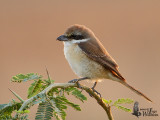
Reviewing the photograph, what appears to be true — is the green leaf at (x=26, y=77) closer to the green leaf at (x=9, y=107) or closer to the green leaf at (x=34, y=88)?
the green leaf at (x=34, y=88)

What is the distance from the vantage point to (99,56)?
3719 millimetres

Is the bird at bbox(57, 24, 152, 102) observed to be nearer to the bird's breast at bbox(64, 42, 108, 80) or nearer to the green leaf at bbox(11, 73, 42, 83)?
the bird's breast at bbox(64, 42, 108, 80)

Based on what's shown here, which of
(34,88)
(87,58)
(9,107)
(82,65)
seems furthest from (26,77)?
(87,58)

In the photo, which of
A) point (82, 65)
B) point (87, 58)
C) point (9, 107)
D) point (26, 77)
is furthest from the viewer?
point (87, 58)

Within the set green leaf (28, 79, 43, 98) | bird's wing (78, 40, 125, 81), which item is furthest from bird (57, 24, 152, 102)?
green leaf (28, 79, 43, 98)

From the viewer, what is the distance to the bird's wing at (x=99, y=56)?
142 inches

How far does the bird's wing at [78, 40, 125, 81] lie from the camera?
3609 millimetres

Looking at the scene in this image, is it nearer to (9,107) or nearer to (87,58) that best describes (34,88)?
(9,107)

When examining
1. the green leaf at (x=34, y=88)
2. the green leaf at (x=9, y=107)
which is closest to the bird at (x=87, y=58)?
the green leaf at (x=34, y=88)

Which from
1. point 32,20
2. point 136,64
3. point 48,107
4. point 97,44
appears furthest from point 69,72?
point 48,107

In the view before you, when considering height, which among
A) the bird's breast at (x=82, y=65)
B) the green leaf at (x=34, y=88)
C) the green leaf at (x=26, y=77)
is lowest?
the bird's breast at (x=82, y=65)

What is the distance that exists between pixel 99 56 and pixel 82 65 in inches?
10.6

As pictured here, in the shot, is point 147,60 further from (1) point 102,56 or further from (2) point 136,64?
(1) point 102,56

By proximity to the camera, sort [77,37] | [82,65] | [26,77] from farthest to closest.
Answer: [77,37] → [82,65] → [26,77]
